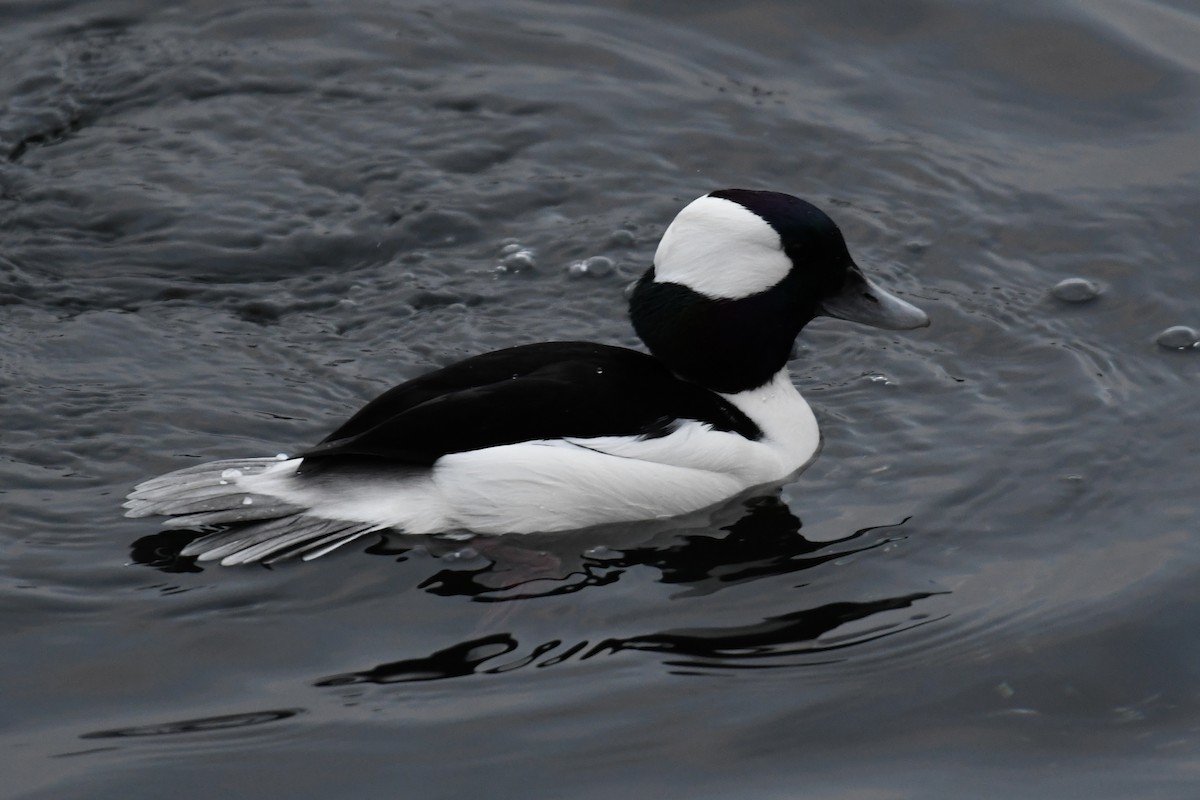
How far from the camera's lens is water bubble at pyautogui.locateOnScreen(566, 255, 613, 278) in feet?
24.7

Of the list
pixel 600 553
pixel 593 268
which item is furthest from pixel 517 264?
pixel 600 553

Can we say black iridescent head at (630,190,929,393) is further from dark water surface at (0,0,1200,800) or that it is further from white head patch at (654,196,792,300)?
dark water surface at (0,0,1200,800)

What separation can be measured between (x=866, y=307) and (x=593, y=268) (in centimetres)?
172

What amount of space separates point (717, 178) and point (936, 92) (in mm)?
1537

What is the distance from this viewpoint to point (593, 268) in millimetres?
7523

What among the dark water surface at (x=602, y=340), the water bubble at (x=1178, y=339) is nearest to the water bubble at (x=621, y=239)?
the dark water surface at (x=602, y=340)

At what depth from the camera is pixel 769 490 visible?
600 centimetres

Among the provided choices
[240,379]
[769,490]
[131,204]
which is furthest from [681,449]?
[131,204]

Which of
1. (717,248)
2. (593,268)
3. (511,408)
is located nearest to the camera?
(511,408)

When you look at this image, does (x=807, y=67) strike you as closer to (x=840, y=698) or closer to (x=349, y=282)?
(x=349, y=282)

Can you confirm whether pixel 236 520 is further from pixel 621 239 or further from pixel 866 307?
pixel 621 239

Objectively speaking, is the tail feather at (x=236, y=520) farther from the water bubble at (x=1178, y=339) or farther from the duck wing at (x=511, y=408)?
the water bubble at (x=1178, y=339)

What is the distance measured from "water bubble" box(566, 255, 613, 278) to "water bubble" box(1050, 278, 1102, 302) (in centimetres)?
199

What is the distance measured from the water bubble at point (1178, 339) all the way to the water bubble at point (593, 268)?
7.93 feet
